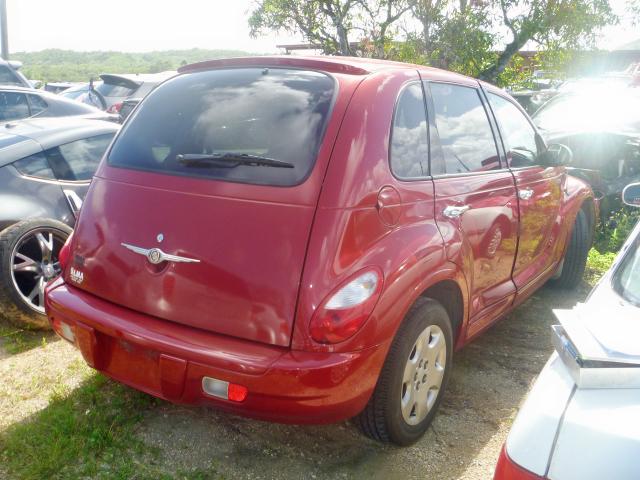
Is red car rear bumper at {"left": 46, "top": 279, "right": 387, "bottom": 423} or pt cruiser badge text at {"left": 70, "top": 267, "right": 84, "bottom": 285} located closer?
red car rear bumper at {"left": 46, "top": 279, "right": 387, "bottom": 423}

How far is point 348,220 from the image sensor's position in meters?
2.33

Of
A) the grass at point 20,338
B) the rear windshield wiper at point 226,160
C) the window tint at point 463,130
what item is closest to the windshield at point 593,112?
the window tint at point 463,130

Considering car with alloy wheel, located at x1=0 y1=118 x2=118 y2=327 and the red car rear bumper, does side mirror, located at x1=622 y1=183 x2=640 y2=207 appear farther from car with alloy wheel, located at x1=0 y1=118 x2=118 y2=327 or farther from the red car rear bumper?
car with alloy wheel, located at x1=0 y1=118 x2=118 y2=327

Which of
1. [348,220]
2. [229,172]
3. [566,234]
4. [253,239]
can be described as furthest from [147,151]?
[566,234]

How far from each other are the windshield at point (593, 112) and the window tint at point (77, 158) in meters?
5.04

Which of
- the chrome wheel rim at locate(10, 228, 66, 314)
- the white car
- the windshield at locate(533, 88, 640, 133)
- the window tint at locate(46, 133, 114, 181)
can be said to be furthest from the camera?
the windshield at locate(533, 88, 640, 133)

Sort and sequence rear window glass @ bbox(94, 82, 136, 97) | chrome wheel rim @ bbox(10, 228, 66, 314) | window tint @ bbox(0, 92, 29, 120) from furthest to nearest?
rear window glass @ bbox(94, 82, 136, 97) < window tint @ bbox(0, 92, 29, 120) < chrome wheel rim @ bbox(10, 228, 66, 314)

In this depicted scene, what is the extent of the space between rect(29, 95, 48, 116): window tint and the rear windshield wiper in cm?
550

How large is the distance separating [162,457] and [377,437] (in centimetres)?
95

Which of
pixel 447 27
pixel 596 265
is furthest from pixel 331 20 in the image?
pixel 596 265

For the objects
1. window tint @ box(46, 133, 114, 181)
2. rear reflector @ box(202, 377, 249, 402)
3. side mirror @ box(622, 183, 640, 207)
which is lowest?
rear reflector @ box(202, 377, 249, 402)

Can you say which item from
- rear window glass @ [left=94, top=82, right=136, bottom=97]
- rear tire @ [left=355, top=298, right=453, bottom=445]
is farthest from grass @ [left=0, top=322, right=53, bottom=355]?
rear window glass @ [left=94, top=82, right=136, bottom=97]

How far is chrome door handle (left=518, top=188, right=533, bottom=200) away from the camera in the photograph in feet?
11.8

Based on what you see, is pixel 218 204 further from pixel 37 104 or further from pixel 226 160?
pixel 37 104
